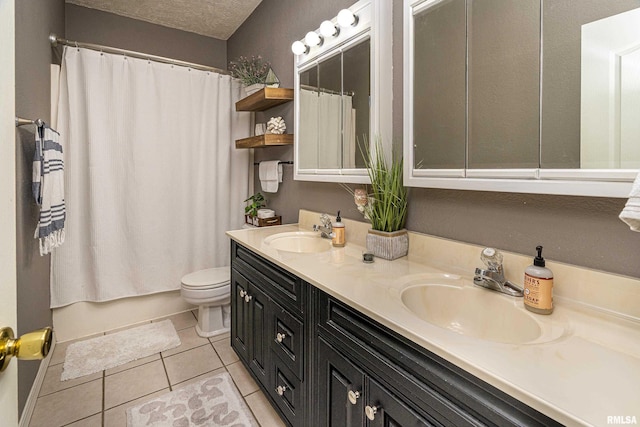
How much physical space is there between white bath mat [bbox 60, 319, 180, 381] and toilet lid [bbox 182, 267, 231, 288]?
451 mm

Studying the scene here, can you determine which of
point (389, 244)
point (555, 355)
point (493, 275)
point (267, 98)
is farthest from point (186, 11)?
point (555, 355)

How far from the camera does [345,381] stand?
1.02 metres

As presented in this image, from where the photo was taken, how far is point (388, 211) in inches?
53.9

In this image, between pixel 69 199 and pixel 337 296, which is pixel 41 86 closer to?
pixel 69 199

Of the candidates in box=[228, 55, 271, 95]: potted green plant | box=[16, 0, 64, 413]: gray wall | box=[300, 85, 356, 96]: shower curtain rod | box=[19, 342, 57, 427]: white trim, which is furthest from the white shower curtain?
box=[300, 85, 356, 96]: shower curtain rod

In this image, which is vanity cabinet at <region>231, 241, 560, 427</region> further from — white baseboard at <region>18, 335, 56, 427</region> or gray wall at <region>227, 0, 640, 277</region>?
white baseboard at <region>18, 335, 56, 427</region>

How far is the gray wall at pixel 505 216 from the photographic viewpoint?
2.83ft

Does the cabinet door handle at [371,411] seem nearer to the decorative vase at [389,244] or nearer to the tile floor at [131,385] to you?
the decorative vase at [389,244]

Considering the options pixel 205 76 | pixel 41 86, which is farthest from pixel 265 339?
pixel 205 76

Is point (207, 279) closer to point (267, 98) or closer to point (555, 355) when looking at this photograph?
point (267, 98)

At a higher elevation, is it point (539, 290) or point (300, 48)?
point (300, 48)

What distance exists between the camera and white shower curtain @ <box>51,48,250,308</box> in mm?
2256

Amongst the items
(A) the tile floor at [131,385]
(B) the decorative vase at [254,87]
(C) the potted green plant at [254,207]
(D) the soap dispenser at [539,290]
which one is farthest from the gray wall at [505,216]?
(A) the tile floor at [131,385]

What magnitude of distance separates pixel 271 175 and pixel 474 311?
1.78 metres
